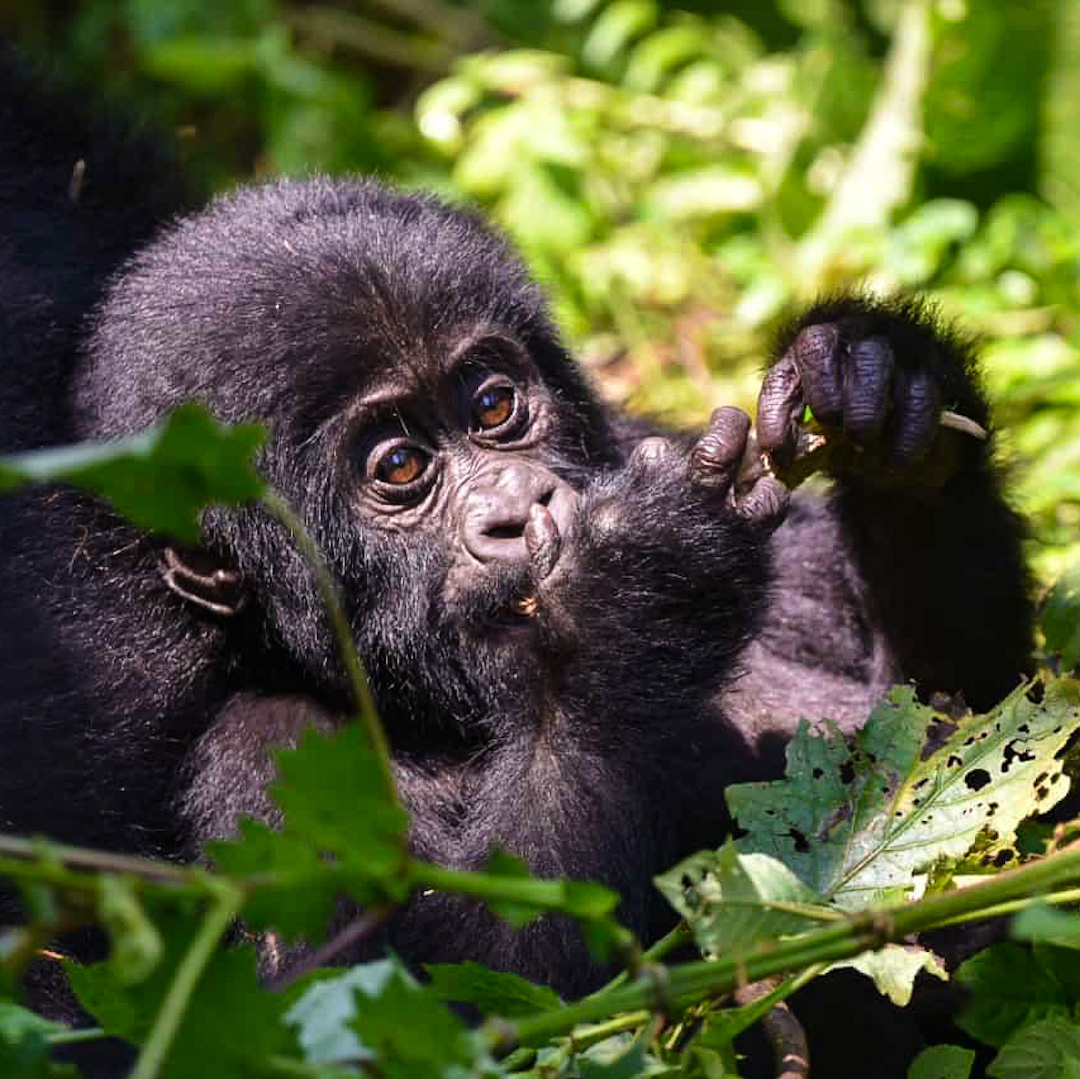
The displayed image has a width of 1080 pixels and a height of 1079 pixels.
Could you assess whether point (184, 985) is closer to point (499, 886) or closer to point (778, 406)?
point (499, 886)

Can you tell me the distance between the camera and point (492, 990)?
196cm

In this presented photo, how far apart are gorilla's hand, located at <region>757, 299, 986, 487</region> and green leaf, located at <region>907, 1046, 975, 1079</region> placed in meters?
1.00

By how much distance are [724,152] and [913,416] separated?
373 centimetres

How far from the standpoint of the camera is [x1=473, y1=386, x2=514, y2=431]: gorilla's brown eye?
3.23 m

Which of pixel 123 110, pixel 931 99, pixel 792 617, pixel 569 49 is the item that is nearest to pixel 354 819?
pixel 792 617

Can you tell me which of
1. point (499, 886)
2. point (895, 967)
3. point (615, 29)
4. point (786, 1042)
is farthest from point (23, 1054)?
point (615, 29)

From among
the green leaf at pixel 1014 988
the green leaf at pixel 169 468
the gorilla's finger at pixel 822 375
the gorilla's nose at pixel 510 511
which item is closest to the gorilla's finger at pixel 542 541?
the gorilla's nose at pixel 510 511

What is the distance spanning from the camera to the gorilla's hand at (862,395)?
2801mm

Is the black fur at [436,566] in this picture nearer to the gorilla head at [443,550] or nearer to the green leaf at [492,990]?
the gorilla head at [443,550]

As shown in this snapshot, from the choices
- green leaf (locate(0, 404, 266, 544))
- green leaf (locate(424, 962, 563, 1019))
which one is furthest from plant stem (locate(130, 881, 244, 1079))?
green leaf (locate(424, 962, 563, 1019))

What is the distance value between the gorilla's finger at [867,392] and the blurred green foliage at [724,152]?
6.14ft

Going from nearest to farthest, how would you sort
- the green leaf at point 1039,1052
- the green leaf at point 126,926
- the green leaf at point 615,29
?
the green leaf at point 126,926 → the green leaf at point 1039,1052 → the green leaf at point 615,29

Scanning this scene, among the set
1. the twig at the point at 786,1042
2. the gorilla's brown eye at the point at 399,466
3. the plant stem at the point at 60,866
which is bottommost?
the twig at the point at 786,1042

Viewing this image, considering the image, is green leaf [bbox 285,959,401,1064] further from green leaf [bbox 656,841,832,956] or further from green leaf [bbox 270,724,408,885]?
green leaf [bbox 656,841,832,956]
